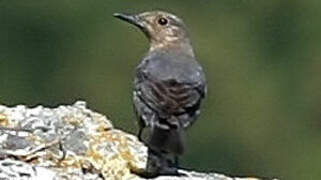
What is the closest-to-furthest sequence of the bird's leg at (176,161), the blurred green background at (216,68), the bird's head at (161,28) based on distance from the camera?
the bird's leg at (176,161), the bird's head at (161,28), the blurred green background at (216,68)

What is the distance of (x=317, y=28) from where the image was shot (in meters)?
→ 38.3

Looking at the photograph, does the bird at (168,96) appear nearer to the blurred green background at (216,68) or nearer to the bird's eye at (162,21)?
the bird's eye at (162,21)

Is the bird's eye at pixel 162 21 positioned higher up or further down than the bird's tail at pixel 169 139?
higher up

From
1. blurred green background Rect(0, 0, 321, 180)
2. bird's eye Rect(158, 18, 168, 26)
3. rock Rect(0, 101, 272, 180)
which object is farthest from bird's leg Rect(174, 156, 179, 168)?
blurred green background Rect(0, 0, 321, 180)

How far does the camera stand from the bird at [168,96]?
11.6m

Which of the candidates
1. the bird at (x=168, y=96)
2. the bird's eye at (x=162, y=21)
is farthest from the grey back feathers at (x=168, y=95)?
the bird's eye at (x=162, y=21)

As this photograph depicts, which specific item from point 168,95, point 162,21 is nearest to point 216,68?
point 162,21

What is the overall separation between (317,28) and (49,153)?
28509 millimetres

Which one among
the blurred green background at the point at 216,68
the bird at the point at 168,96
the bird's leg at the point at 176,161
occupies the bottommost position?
the blurred green background at the point at 216,68

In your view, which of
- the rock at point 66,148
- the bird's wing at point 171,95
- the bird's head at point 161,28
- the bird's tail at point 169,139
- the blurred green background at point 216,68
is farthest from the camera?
the blurred green background at point 216,68

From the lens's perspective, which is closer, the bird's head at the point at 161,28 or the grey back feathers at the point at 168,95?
the grey back feathers at the point at 168,95

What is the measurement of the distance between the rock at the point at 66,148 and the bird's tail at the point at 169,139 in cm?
46

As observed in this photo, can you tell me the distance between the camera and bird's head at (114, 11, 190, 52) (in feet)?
44.7

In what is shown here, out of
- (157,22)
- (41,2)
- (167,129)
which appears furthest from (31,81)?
(167,129)
